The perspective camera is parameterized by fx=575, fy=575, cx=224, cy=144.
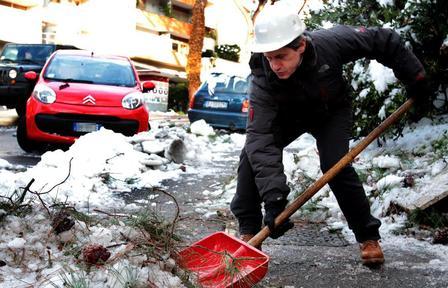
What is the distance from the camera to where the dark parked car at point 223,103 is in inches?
530

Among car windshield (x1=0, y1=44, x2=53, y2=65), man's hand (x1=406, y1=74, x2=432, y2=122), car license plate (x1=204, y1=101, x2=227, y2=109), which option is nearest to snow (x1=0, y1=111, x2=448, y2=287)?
man's hand (x1=406, y1=74, x2=432, y2=122)

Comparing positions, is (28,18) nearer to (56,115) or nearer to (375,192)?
(56,115)

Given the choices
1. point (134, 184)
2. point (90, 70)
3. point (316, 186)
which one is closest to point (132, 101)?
point (90, 70)

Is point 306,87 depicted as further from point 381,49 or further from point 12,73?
point 12,73

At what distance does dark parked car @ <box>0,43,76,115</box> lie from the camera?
12.9 m

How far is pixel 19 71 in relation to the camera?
12930mm

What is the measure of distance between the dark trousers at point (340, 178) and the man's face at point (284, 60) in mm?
515

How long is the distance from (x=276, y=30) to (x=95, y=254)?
1.46 meters

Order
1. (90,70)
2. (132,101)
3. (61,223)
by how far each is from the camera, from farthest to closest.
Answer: (90,70) < (132,101) < (61,223)

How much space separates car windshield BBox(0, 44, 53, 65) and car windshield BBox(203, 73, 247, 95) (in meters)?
3.90

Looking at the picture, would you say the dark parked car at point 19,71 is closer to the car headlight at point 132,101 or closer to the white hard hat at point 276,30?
the car headlight at point 132,101

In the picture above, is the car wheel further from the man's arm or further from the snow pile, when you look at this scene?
the man's arm

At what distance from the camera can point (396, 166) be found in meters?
5.26

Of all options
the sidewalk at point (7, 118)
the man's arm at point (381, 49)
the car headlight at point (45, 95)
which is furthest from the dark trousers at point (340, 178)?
the sidewalk at point (7, 118)
